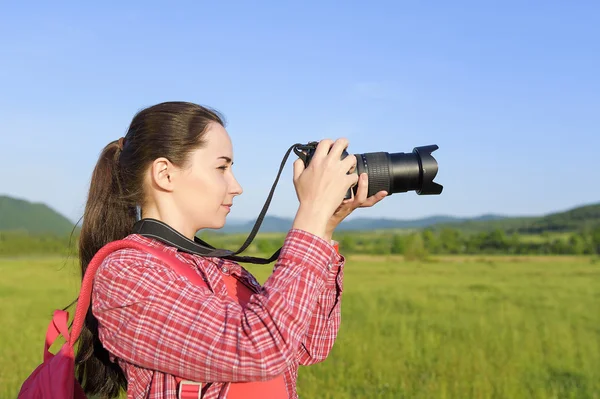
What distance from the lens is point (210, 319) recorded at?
4.27 ft

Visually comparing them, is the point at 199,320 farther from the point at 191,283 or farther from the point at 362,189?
the point at 362,189

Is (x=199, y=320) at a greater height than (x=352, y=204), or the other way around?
(x=352, y=204)

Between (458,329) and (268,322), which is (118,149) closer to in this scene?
(268,322)

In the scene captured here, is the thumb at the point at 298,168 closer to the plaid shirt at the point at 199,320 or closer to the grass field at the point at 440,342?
the plaid shirt at the point at 199,320

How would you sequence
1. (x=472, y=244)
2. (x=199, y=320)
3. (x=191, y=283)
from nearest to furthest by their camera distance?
1. (x=199, y=320)
2. (x=191, y=283)
3. (x=472, y=244)

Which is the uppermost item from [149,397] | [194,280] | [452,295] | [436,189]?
[436,189]

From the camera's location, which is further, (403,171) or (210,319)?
(403,171)

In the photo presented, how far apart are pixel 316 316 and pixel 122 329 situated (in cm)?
62

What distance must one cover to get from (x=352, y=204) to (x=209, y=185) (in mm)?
381

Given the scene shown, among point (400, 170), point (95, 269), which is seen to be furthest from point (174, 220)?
point (400, 170)

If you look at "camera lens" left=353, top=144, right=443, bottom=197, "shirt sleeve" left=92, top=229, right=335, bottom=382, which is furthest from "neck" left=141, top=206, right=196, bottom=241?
"camera lens" left=353, top=144, right=443, bottom=197

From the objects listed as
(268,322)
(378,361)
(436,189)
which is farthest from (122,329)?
(378,361)

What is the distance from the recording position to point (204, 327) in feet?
4.25

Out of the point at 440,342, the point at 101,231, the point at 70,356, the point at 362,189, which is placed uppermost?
the point at 362,189
